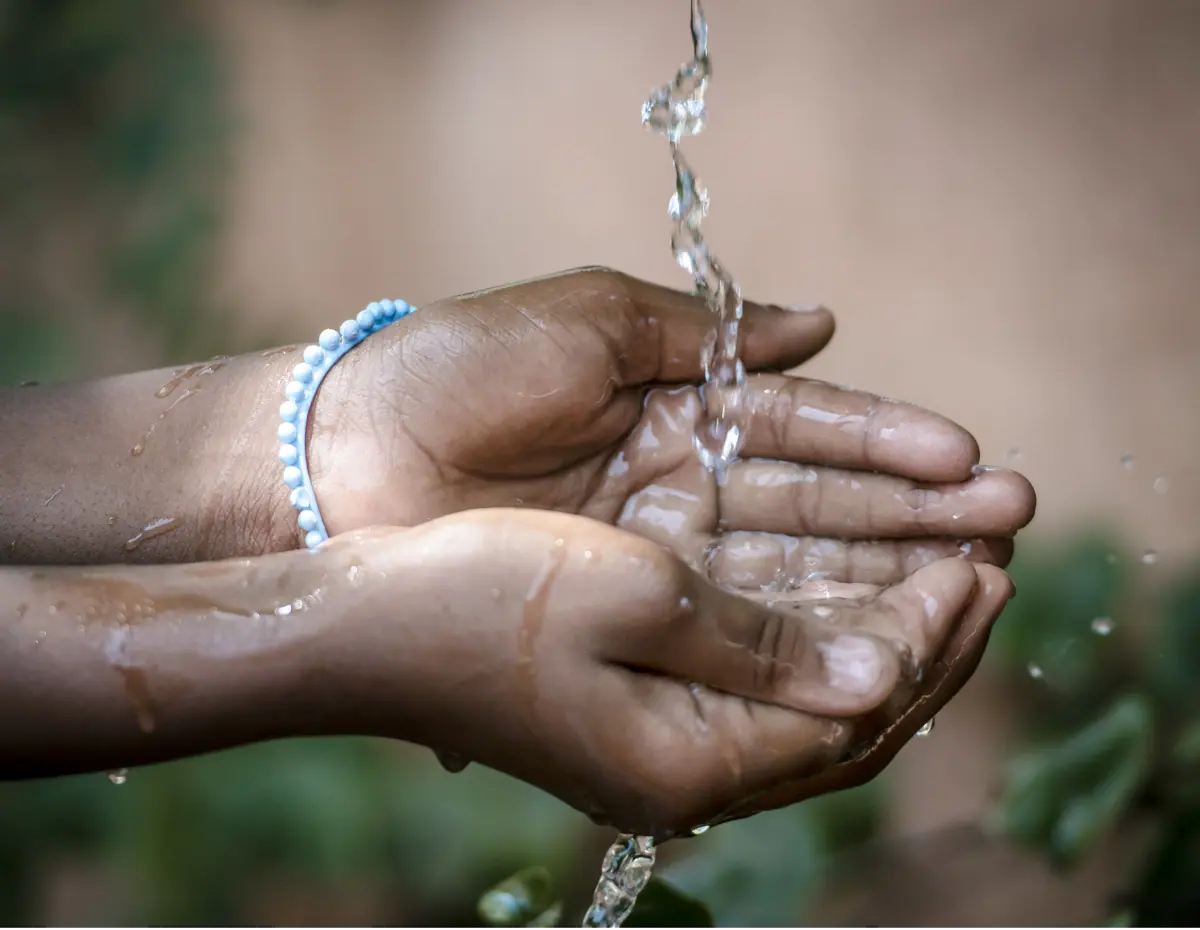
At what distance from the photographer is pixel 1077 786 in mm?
1485

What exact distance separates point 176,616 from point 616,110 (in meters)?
1.86

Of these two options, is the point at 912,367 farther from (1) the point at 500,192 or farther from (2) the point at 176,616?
(2) the point at 176,616

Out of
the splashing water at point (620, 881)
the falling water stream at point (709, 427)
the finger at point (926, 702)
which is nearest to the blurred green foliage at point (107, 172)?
the falling water stream at point (709, 427)

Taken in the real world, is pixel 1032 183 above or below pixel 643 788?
above

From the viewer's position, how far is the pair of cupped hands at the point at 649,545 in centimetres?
70

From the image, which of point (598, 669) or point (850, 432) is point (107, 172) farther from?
point (598, 669)

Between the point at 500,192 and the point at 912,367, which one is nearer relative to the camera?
the point at 912,367

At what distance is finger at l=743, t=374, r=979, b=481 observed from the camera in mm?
969

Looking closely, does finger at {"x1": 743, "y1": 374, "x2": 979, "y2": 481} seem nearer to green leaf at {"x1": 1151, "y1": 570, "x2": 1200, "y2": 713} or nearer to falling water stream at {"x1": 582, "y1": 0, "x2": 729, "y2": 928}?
falling water stream at {"x1": 582, "y1": 0, "x2": 729, "y2": 928}

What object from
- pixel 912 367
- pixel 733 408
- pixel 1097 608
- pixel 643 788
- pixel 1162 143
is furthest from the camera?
pixel 912 367

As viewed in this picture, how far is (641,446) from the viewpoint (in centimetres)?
110

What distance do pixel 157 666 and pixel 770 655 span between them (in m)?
0.38

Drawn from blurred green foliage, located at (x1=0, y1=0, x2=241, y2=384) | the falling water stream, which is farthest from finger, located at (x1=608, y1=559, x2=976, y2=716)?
blurred green foliage, located at (x1=0, y1=0, x2=241, y2=384)

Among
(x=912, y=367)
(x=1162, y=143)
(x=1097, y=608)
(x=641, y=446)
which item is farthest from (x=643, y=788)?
(x=1162, y=143)
